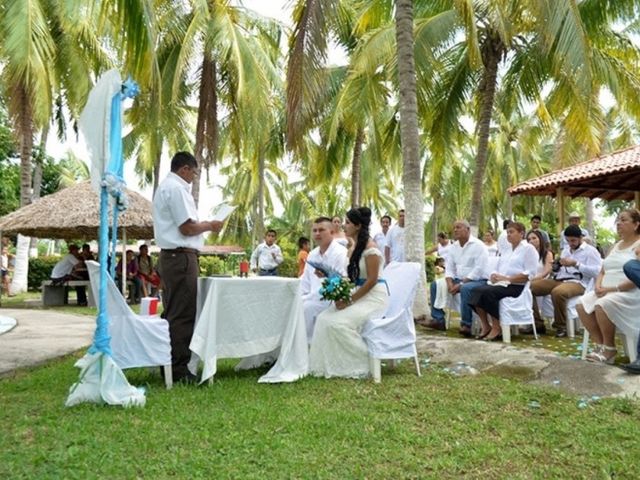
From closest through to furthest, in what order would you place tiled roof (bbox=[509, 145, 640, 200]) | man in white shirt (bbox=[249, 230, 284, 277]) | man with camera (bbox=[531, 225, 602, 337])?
man with camera (bbox=[531, 225, 602, 337]) → tiled roof (bbox=[509, 145, 640, 200]) → man in white shirt (bbox=[249, 230, 284, 277])

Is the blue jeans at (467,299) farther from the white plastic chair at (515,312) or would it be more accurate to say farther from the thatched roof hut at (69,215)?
the thatched roof hut at (69,215)

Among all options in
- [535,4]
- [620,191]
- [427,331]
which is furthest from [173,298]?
[620,191]

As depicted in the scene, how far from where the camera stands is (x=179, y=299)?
5199mm

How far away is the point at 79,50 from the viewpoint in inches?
638

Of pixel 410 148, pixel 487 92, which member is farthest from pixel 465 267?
pixel 487 92

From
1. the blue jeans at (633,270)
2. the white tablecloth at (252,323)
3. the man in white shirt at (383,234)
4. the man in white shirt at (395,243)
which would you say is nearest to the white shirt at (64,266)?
the man in white shirt at (383,234)

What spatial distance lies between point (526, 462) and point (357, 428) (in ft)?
3.45

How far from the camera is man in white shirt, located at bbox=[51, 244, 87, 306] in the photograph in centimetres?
1550

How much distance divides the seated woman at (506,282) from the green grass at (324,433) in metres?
A: 2.53

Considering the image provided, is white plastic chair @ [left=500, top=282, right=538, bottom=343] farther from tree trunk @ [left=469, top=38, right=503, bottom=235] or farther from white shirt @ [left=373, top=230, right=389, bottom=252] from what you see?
tree trunk @ [left=469, top=38, right=503, bottom=235]

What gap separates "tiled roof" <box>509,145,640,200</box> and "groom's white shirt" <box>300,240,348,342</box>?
7.79m

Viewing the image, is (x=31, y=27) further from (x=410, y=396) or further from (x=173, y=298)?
(x=410, y=396)

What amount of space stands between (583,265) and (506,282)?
1.22m

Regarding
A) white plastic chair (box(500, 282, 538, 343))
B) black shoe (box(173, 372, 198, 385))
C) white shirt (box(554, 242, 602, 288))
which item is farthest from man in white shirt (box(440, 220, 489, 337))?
→ black shoe (box(173, 372, 198, 385))
